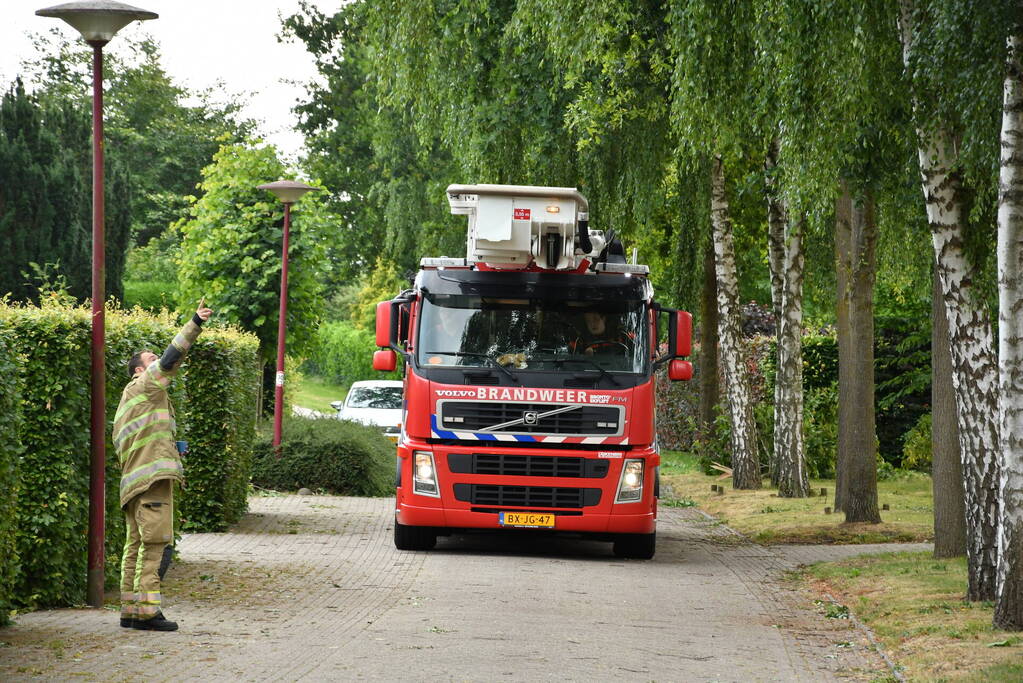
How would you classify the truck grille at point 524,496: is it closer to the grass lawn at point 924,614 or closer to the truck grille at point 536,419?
the truck grille at point 536,419

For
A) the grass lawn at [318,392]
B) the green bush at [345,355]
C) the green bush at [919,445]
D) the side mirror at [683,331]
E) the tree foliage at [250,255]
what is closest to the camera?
the side mirror at [683,331]

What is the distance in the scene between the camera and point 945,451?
12.9 meters

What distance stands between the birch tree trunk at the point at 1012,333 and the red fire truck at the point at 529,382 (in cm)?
476

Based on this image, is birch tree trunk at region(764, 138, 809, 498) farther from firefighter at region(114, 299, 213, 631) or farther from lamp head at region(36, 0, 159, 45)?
firefighter at region(114, 299, 213, 631)

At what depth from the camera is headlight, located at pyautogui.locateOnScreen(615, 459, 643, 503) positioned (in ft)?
45.1

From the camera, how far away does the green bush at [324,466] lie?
70.5ft

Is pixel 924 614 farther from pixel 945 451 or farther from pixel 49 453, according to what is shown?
pixel 49 453

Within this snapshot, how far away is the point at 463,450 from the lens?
13688mm

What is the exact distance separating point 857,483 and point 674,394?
1598cm

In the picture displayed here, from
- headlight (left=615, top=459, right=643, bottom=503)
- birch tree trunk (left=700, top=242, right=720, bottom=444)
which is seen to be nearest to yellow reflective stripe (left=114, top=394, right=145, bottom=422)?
headlight (left=615, top=459, right=643, bottom=503)

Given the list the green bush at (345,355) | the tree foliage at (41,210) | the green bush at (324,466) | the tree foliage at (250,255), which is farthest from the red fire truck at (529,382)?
the green bush at (345,355)

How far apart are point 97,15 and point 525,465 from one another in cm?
603

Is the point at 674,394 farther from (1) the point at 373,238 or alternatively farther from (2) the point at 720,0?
(2) the point at 720,0

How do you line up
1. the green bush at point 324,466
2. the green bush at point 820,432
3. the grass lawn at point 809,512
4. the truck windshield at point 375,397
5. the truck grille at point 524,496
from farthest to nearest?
the truck windshield at point 375,397 → the green bush at point 820,432 → the green bush at point 324,466 → the grass lawn at point 809,512 → the truck grille at point 524,496
